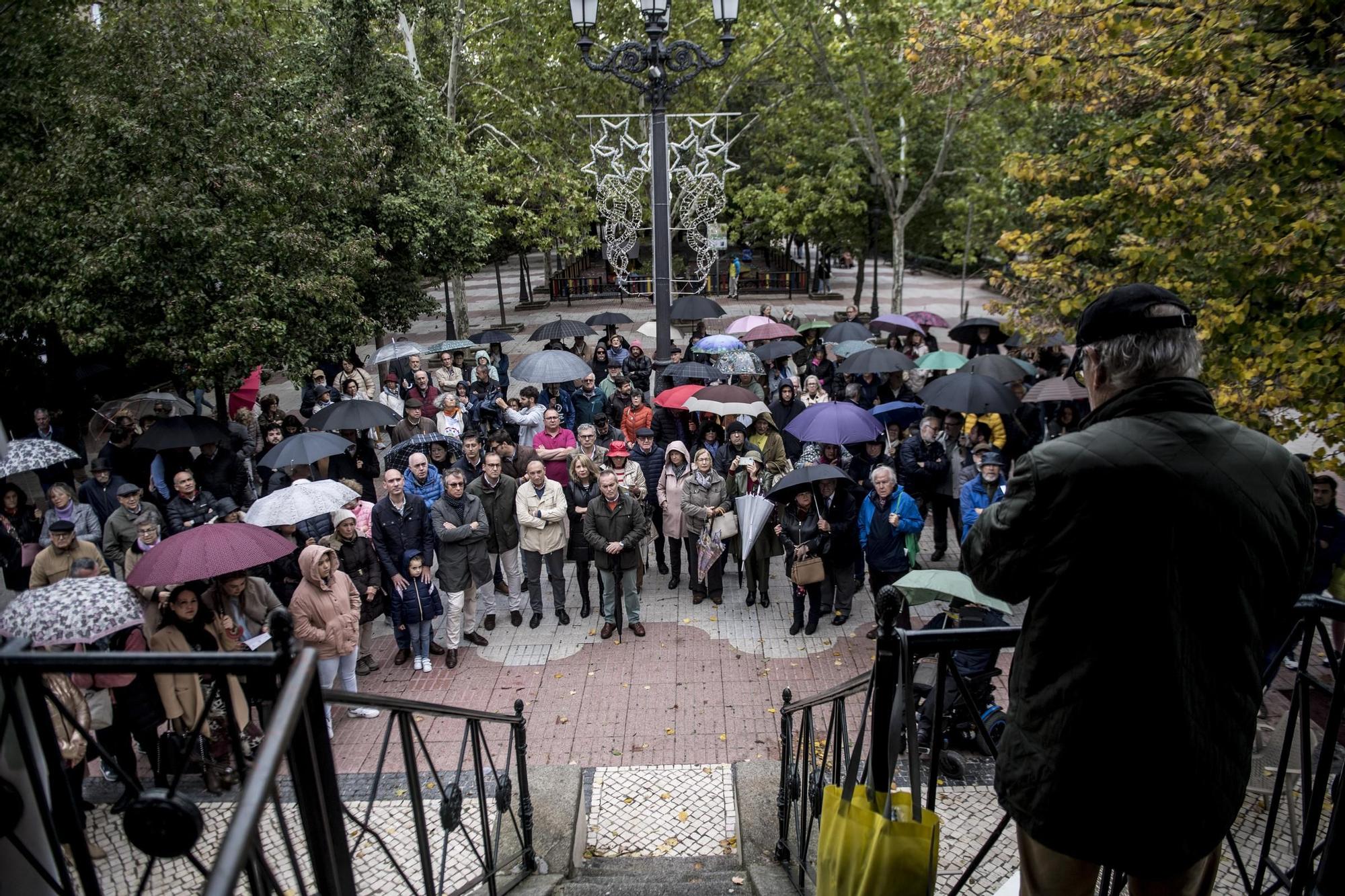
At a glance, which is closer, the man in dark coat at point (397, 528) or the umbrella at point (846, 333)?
the man in dark coat at point (397, 528)

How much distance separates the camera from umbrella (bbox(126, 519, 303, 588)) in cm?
706

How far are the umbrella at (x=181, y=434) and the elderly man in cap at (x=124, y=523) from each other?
1697 millimetres

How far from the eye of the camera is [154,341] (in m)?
11.6

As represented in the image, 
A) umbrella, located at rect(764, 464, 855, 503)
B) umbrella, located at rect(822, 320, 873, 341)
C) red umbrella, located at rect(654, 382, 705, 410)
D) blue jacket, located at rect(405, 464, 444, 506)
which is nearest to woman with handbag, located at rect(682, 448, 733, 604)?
umbrella, located at rect(764, 464, 855, 503)

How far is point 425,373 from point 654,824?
9776 millimetres

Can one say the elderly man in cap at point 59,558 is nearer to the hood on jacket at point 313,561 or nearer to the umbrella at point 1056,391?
the hood on jacket at point 313,561

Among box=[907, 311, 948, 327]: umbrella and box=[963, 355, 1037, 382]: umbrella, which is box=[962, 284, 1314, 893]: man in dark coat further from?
box=[907, 311, 948, 327]: umbrella

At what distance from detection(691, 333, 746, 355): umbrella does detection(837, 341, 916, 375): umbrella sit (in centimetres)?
202

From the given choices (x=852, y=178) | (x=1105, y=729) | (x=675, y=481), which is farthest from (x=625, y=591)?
(x=852, y=178)

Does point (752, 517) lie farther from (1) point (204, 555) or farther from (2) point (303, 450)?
(1) point (204, 555)

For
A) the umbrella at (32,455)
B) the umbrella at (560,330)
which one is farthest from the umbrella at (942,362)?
the umbrella at (32,455)

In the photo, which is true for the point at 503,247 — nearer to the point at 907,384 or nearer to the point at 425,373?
the point at 425,373

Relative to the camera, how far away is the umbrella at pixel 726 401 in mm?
12109

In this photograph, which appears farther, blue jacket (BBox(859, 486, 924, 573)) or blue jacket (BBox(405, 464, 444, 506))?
blue jacket (BBox(405, 464, 444, 506))
